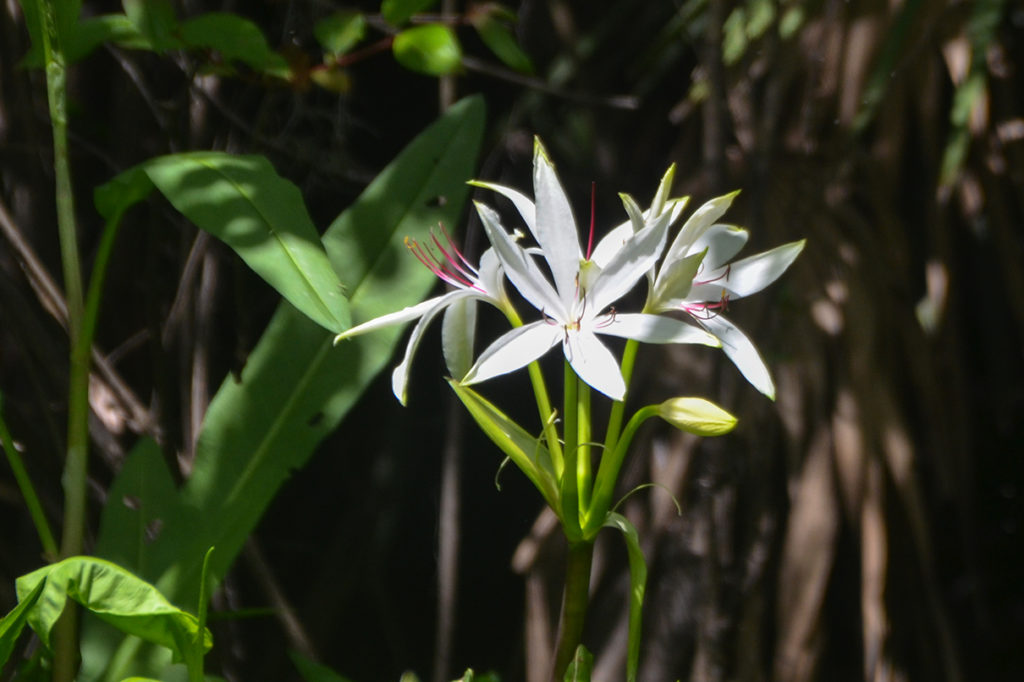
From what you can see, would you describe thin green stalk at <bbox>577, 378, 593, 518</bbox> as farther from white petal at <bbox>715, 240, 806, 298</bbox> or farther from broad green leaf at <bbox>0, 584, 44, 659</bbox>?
broad green leaf at <bbox>0, 584, 44, 659</bbox>

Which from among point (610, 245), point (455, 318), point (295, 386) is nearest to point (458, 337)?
point (455, 318)

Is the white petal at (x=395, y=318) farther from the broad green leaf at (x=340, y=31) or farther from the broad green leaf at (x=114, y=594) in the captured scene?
the broad green leaf at (x=340, y=31)

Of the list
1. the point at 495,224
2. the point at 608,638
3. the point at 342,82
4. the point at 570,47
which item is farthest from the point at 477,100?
the point at 608,638

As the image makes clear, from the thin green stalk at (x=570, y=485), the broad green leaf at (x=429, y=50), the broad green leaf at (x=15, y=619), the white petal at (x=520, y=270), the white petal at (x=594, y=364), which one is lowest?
the broad green leaf at (x=15, y=619)

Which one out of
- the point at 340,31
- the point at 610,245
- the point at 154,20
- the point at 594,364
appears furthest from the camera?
the point at 340,31

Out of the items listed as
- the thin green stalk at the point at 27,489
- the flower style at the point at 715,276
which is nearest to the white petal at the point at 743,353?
the flower style at the point at 715,276

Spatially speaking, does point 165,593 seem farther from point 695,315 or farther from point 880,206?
point 880,206

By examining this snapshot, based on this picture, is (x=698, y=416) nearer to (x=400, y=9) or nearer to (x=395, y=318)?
(x=395, y=318)
